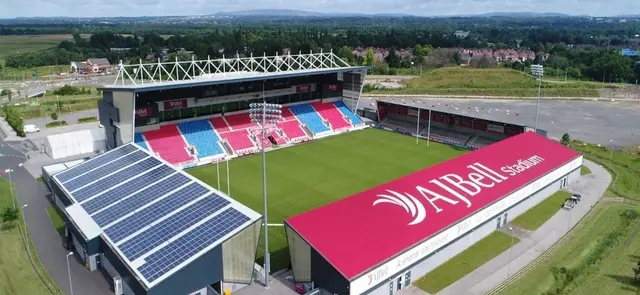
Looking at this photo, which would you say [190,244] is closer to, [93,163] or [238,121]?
[93,163]

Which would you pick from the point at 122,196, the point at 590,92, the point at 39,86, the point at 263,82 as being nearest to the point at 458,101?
the point at 590,92

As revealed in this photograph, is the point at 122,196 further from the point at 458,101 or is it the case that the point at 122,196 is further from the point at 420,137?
the point at 458,101

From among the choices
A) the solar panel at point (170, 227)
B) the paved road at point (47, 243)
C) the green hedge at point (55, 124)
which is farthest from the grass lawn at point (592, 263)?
the green hedge at point (55, 124)

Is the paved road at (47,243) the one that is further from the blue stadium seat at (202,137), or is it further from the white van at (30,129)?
the white van at (30,129)

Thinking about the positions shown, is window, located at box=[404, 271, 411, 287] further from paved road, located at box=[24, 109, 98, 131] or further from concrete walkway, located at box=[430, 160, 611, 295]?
paved road, located at box=[24, 109, 98, 131]

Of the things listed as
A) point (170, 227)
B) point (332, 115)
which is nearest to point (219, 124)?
point (332, 115)
